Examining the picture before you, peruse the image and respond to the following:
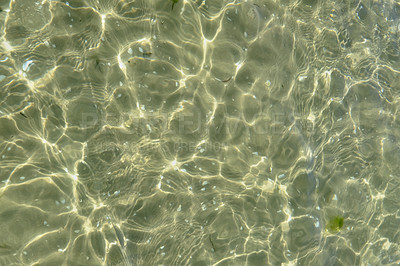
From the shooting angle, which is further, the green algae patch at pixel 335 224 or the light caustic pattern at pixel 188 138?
the green algae patch at pixel 335 224

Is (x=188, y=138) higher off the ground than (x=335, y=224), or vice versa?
(x=188, y=138)

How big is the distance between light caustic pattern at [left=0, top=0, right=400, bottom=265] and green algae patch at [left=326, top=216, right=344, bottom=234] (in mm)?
22

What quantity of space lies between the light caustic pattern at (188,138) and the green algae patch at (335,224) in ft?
0.07

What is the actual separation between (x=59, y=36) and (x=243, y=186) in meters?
2.84

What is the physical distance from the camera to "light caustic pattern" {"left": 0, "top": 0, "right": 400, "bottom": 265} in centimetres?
349

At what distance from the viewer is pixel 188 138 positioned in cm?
390

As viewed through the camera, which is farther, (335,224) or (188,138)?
(335,224)

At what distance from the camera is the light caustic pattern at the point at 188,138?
3486 mm

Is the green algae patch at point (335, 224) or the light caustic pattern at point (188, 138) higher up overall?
the light caustic pattern at point (188, 138)

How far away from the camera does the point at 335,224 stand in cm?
429

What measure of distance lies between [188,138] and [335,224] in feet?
7.72

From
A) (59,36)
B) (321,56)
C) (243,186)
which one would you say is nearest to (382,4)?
(321,56)

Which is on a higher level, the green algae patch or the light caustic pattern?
the light caustic pattern

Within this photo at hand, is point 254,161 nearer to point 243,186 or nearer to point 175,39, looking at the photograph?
point 243,186
